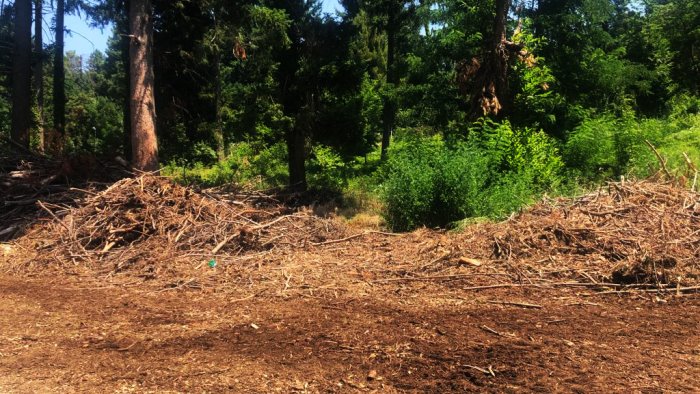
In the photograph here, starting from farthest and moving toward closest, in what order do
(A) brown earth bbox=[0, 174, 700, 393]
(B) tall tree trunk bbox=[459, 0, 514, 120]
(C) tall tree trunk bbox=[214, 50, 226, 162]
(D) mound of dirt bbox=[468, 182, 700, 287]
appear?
1. (C) tall tree trunk bbox=[214, 50, 226, 162]
2. (B) tall tree trunk bbox=[459, 0, 514, 120]
3. (D) mound of dirt bbox=[468, 182, 700, 287]
4. (A) brown earth bbox=[0, 174, 700, 393]

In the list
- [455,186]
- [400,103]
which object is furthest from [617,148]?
[400,103]

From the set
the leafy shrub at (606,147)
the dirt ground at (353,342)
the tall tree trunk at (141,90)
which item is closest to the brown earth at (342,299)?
the dirt ground at (353,342)

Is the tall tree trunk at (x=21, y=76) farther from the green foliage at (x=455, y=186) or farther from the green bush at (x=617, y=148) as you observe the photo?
the green bush at (x=617, y=148)

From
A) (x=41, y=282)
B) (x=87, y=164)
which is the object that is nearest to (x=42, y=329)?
(x=41, y=282)

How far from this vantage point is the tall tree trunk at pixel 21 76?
1408 centimetres

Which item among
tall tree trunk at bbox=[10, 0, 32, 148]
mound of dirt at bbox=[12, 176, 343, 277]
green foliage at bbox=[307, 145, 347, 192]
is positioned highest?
tall tree trunk at bbox=[10, 0, 32, 148]

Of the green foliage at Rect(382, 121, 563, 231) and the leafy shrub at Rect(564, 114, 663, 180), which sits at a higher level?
the leafy shrub at Rect(564, 114, 663, 180)

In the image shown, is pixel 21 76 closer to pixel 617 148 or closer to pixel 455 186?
pixel 455 186

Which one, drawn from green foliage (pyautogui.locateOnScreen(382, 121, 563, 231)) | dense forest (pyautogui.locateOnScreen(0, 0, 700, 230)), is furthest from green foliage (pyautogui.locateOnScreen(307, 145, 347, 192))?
green foliage (pyautogui.locateOnScreen(382, 121, 563, 231))

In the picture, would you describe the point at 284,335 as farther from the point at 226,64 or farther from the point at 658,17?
the point at 658,17

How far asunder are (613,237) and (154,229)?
669 centimetres

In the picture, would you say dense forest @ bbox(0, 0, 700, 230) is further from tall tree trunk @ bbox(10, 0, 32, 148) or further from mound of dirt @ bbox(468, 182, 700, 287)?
mound of dirt @ bbox(468, 182, 700, 287)

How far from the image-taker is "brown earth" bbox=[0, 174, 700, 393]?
393 centimetres

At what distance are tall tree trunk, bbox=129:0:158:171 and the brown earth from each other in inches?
75.8
